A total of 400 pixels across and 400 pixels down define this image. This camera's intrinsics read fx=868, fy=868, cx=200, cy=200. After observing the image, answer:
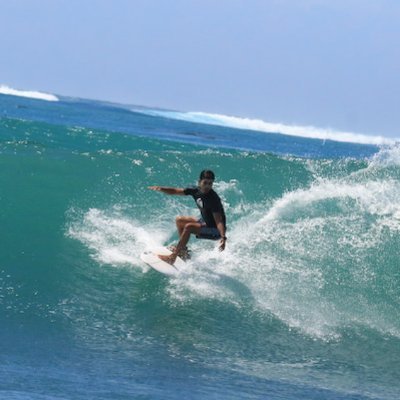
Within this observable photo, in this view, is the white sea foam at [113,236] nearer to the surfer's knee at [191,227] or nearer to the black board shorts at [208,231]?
the surfer's knee at [191,227]

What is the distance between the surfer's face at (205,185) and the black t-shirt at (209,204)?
4 centimetres

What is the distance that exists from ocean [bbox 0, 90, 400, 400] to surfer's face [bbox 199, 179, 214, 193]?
1.02 metres

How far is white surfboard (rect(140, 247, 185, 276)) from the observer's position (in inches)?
426

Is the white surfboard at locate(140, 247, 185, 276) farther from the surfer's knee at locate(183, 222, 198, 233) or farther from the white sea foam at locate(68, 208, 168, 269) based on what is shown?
the surfer's knee at locate(183, 222, 198, 233)

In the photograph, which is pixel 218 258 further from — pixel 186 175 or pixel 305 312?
pixel 186 175

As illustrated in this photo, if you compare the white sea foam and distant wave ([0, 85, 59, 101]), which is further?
distant wave ([0, 85, 59, 101])

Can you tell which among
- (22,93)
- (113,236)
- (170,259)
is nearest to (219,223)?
(170,259)

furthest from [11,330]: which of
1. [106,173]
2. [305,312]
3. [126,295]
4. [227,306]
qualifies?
[106,173]

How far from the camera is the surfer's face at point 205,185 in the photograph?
10.5 metres

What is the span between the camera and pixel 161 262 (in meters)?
10.9

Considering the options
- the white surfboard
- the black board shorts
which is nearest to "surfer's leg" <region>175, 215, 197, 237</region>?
the black board shorts

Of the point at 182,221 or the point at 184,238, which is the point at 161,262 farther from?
the point at 182,221

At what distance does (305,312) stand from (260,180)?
6613mm

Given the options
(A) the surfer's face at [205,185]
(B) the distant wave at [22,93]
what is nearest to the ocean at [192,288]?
(A) the surfer's face at [205,185]
